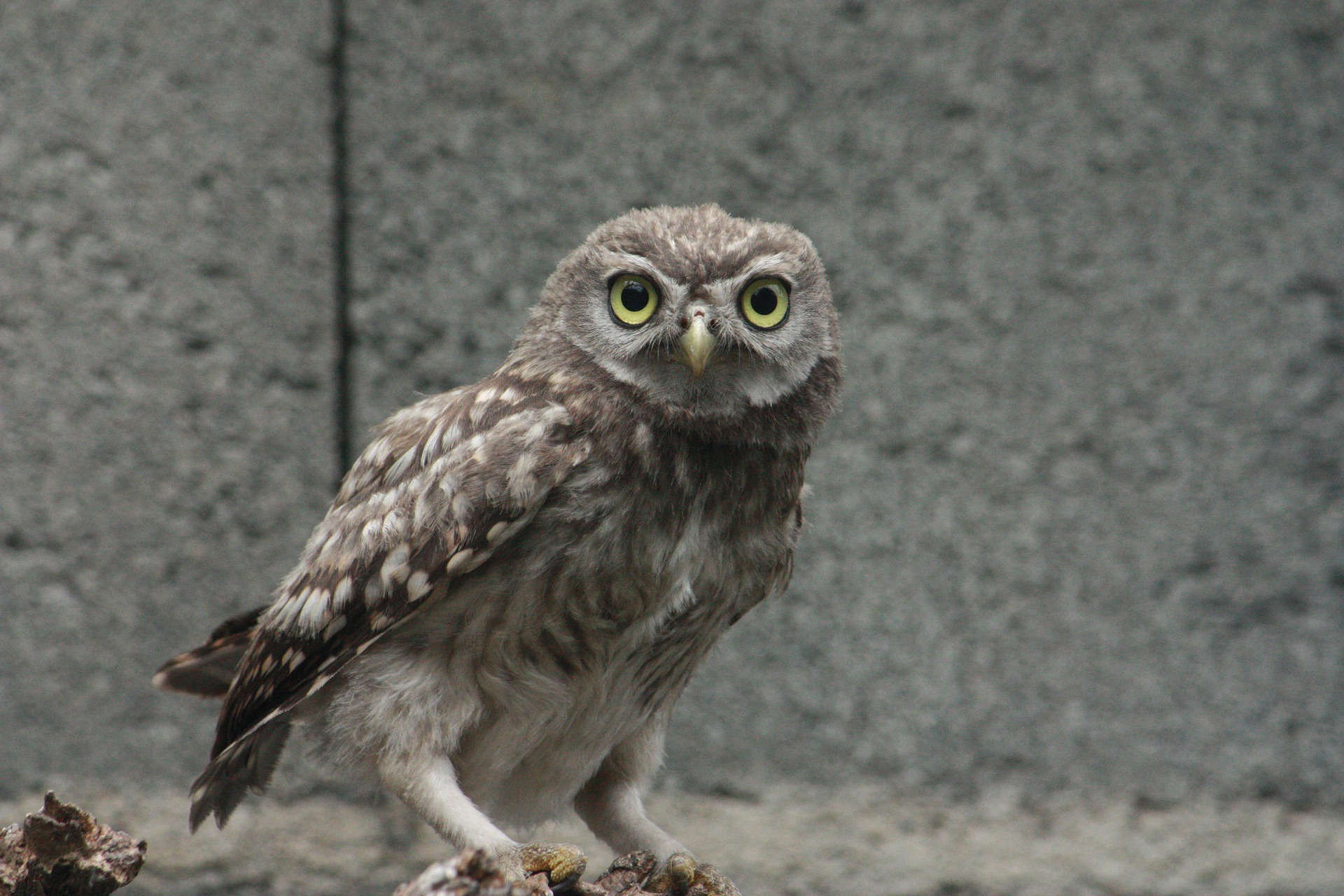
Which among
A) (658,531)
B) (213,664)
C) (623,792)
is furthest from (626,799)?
(213,664)

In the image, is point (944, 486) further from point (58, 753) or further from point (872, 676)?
point (58, 753)

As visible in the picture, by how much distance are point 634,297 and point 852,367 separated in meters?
1.01

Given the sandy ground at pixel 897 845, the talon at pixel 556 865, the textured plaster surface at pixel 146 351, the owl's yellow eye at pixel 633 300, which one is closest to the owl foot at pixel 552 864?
the talon at pixel 556 865

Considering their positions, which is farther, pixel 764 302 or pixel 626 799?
pixel 626 799

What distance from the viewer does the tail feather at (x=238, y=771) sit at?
1991mm

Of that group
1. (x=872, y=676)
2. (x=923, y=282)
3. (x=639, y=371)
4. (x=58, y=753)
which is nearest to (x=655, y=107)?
(x=923, y=282)

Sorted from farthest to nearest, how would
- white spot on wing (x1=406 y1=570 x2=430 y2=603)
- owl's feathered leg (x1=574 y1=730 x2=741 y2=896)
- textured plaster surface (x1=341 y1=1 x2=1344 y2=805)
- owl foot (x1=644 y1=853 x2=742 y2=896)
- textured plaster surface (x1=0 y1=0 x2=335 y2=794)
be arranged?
textured plaster surface (x1=341 y1=1 x2=1344 y2=805) < textured plaster surface (x1=0 y1=0 x2=335 y2=794) < owl's feathered leg (x1=574 y1=730 x2=741 y2=896) < owl foot (x1=644 y1=853 x2=742 y2=896) < white spot on wing (x1=406 y1=570 x2=430 y2=603)

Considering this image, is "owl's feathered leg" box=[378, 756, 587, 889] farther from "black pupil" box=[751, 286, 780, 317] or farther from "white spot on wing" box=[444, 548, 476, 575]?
"black pupil" box=[751, 286, 780, 317]

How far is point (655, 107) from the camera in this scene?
271 cm

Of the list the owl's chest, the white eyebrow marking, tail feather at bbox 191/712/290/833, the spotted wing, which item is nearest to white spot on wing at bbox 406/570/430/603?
the spotted wing

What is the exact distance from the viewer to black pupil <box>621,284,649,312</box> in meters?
1.86

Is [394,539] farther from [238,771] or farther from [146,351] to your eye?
[146,351]

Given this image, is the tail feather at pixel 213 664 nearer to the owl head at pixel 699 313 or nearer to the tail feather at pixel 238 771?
the tail feather at pixel 238 771

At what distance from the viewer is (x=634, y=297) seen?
1.87 metres
